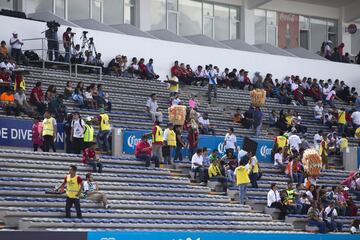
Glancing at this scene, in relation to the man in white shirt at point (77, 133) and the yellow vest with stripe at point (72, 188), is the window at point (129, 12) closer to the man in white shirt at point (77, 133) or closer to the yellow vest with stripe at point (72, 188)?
the man in white shirt at point (77, 133)

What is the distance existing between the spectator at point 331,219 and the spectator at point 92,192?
7.43 meters

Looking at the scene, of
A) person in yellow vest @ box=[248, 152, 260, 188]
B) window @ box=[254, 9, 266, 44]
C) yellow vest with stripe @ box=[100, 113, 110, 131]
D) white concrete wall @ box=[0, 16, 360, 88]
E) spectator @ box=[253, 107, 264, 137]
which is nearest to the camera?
yellow vest with stripe @ box=[100, 113, 110, 131]

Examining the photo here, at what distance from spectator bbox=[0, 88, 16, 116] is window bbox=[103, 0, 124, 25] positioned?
1495 cm

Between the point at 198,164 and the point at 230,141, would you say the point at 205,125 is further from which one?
the point at 198,164

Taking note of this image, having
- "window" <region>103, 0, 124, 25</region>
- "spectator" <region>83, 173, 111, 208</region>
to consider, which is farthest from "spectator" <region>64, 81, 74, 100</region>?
"window" <region>103, 0, 124, 25</region>

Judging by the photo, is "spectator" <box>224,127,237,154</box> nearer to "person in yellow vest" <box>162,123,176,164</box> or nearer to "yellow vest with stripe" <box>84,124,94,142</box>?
"person in yellow vest" <box>162,123,176,164</box>

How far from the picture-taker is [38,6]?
44.5m

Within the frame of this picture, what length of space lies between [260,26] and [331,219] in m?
22.2

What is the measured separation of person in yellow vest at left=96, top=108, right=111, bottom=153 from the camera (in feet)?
111

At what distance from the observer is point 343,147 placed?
4250 cm

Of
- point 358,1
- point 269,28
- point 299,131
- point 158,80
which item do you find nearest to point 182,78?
point 158,80

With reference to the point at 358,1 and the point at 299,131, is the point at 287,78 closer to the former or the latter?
the point at 299,131

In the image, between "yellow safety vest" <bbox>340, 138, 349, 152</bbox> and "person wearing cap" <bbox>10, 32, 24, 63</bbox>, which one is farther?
"yellow safety vest" <bbox>340, 138, 349, 152</bbox>

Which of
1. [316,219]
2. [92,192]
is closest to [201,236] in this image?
[92,192]
